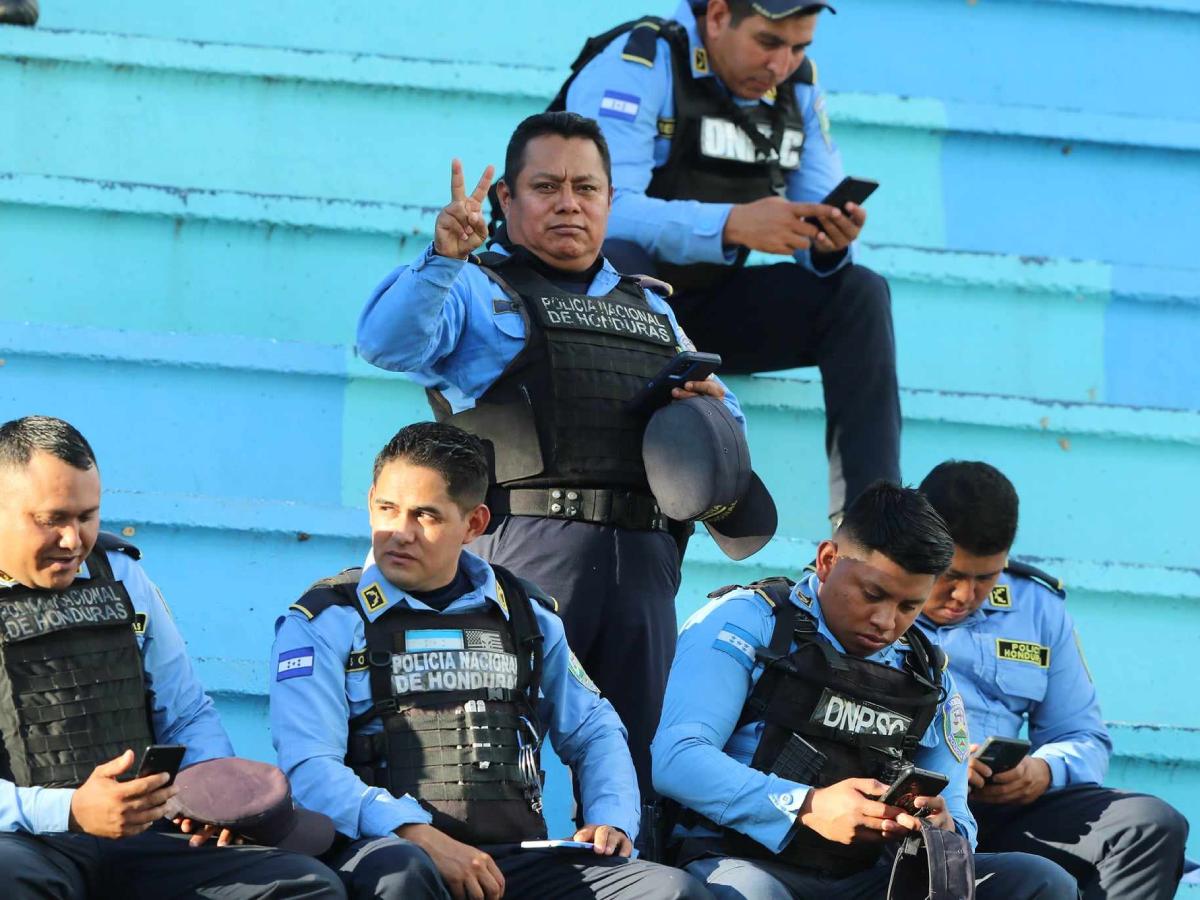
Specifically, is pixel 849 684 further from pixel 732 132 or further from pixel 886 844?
pixel 732 132

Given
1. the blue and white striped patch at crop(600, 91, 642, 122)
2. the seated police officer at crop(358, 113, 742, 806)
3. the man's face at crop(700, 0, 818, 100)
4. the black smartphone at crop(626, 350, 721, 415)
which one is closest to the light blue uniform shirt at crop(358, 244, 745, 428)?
the seated police officer at crop(358, 113, 742, 806)

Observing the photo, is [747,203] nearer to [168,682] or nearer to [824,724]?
[824,724]

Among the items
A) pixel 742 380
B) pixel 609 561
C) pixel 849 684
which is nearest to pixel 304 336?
pixel 742 380

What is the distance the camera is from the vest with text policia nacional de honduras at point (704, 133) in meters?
4.21

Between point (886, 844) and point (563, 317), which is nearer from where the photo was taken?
point (886, 844)

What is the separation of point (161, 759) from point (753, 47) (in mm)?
2231

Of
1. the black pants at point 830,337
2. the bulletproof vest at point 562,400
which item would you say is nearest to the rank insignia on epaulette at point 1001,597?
the black pants at point 830,337

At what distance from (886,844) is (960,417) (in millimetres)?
1546

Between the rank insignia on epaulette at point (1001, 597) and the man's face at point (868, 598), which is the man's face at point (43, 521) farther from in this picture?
the rank insignia on epaulette at point (1001, 597)

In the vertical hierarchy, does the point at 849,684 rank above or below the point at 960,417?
below

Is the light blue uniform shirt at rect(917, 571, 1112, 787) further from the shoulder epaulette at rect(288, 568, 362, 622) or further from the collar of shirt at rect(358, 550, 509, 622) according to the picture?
the shoulder epaulette at rect(288, 568, 362, 622)

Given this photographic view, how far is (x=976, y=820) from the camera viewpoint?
11.9 feet

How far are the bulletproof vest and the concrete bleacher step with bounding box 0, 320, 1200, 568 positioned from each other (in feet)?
2.39

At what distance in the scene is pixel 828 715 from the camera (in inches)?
125
